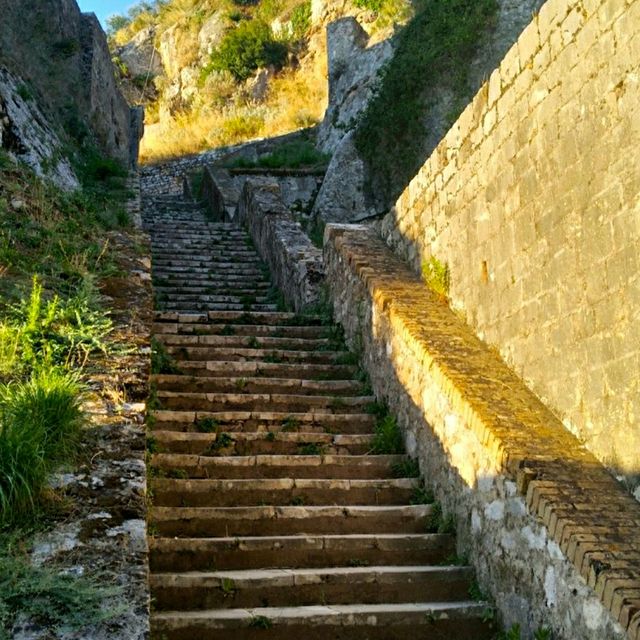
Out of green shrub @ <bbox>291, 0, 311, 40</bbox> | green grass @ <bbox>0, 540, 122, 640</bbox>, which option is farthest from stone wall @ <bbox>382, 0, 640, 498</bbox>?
green shrub @ <bbox>291, 0, 311, 40</bbox>

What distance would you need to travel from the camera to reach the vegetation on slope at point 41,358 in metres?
3.14

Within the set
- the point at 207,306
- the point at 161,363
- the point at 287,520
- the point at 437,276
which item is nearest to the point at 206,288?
the point at 207,306

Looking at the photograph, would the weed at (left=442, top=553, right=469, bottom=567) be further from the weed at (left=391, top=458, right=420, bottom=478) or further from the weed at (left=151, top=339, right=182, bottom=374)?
the weed at (left=151, top=339, right=182, bottom=374)

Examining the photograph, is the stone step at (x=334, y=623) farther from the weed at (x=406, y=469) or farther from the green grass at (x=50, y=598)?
the weed at (x=406, y=469)

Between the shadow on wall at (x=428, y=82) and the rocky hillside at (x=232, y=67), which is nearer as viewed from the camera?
the shadow on wall at (x=428, y=82)

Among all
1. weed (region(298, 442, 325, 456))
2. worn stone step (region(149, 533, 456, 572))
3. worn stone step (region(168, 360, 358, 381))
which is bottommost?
worn stone step (region(149, 533, 456, 572))

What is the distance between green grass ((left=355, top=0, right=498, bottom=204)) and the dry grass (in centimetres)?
831

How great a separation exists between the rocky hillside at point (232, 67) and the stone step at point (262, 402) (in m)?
16.3

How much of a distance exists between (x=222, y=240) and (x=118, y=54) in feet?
89.9

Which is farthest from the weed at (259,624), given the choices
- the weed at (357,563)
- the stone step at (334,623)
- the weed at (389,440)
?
the weed at (389,440)

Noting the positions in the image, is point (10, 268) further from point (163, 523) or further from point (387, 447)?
point (387, 447)

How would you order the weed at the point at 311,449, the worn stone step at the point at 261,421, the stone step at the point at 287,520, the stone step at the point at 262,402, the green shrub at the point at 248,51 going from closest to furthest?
the stone step at the point at 287,520 → the weed at the point at 311,449 → the worn stone step at the point at 261,421 → the stone step at the point at 262,402 → the green shrub at the point at 248,51

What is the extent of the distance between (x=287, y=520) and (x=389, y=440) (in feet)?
4.27

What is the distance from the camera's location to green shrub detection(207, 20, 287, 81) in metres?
29.5
